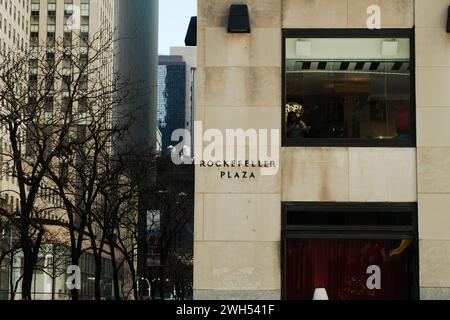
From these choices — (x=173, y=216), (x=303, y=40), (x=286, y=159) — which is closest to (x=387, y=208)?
(x=286, y=159)

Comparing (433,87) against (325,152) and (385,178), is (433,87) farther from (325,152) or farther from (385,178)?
(325,152)

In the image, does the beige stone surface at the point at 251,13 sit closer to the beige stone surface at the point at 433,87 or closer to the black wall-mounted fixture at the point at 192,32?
the black wall-mounted fixture at the point at 192,32

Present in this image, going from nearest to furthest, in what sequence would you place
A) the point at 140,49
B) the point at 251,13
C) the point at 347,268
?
the point at 347,268
the point at 251,13
the point at 140,49

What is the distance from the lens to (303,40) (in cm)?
1700

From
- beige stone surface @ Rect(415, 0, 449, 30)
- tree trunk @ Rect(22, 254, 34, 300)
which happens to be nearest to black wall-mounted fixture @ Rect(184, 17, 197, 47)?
beige stone surface @ Rect(415, 0, 449, 30)

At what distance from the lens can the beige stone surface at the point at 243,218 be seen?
16531 millimetres

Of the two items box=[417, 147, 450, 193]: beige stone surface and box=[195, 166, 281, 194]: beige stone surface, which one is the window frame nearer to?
box=[417, 147, 450, 193]: beige stone surface

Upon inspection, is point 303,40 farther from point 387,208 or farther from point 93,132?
point 93,132

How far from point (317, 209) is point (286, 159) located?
1082 millimetres

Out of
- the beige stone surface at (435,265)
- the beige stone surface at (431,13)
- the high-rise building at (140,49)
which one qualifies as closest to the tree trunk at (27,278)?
the beige stone surface at (435,265)

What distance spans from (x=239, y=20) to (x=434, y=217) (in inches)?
201

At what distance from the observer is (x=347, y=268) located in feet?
54.4

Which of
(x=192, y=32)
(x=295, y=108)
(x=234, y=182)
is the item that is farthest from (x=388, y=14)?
(x=234, y=182)

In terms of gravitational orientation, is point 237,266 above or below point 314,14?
below
